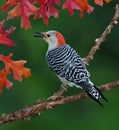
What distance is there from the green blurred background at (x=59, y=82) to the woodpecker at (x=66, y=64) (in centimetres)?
691

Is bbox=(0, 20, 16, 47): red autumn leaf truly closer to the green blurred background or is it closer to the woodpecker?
the woodpecker

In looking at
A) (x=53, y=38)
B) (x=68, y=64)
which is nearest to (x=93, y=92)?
(x=68, y=64)

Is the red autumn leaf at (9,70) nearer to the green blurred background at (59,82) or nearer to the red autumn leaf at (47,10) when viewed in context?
the red autumn leaf at (47,10)

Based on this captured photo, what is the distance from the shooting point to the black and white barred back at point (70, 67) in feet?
19.9

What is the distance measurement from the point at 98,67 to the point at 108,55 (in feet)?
1.78

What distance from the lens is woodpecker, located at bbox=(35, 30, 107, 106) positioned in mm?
6145

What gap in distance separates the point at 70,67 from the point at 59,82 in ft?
27.3

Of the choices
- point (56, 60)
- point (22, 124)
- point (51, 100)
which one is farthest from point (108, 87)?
point (22, 124)

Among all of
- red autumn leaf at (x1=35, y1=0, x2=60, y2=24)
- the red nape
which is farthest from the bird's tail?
the red nape

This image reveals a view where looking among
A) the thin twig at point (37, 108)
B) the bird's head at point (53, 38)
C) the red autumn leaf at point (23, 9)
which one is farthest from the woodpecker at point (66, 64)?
the red autumn leaf at point (23, 9)

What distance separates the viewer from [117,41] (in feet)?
49.1

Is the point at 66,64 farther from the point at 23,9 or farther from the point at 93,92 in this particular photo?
the point at 23,9

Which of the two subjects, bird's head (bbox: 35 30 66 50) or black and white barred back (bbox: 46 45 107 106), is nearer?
black and white barred back (bbox: 46 45 107 106)

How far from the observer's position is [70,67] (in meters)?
6.49
